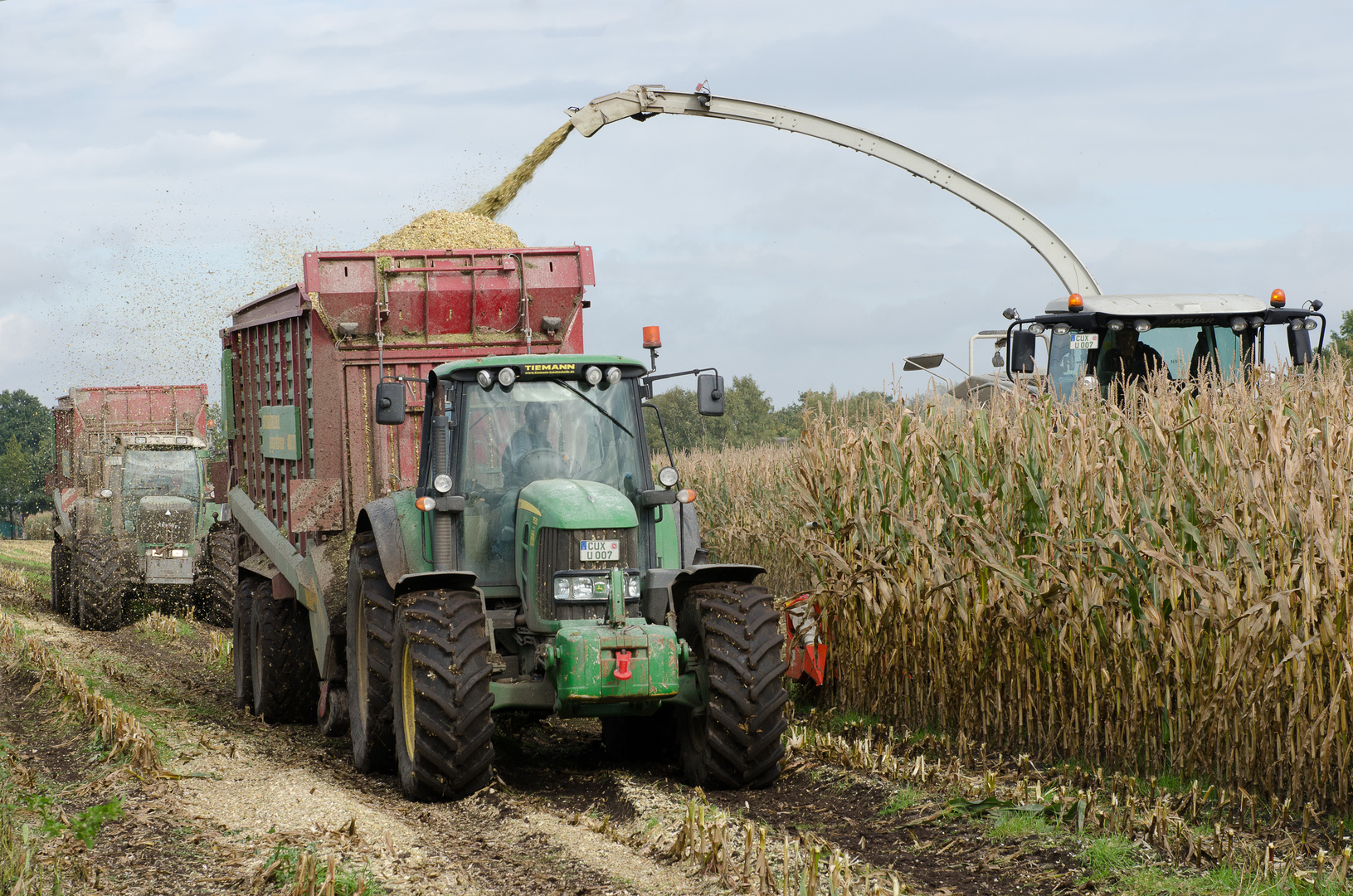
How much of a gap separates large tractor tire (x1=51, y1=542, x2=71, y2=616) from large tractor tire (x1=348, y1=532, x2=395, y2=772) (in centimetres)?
1138

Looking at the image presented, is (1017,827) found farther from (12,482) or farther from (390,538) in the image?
(12,482)

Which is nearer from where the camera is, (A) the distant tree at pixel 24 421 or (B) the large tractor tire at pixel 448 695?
(B) the large tractor tire at pixel 448 695

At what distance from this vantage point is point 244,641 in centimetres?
1061

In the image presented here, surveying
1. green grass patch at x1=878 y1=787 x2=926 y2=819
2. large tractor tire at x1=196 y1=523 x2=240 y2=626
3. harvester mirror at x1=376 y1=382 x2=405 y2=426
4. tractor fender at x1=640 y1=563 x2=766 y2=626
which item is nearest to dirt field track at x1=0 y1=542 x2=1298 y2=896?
green grass patch at x1=878 y1=787 x2=926 y2=819

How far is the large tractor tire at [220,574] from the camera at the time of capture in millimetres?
15625

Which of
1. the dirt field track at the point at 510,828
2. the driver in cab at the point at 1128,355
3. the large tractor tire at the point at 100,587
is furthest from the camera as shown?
the large tractor tire at the point at 100,587

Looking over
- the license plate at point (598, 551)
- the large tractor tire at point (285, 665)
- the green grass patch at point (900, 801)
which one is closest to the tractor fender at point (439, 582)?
the license plate at point (598, 551)

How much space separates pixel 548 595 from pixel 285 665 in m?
3.75

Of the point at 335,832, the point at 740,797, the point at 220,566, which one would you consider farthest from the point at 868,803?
the point at 220,566

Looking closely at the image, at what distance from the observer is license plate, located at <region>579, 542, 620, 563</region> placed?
6.61 m

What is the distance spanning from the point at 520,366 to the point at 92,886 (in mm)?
3222

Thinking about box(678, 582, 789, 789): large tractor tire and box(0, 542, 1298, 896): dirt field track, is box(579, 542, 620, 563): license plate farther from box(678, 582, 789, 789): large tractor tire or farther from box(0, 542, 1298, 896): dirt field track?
box(0, 542, 1298, 896): dirt field track

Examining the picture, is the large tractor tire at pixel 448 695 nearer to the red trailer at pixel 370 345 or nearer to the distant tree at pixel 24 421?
the red trailer at pixel 370 345

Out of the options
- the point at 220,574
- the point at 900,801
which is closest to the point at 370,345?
the point at 900,801
